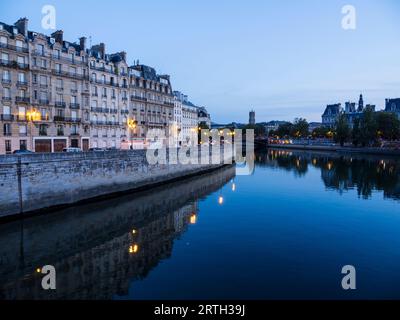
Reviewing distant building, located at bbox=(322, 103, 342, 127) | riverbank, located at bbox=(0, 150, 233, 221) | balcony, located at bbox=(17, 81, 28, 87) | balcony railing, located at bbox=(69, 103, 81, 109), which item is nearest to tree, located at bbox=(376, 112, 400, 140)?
riverbank, located at bbox=(0, 150, 233, 221)

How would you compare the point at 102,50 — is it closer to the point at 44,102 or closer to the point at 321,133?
the point at 44,102

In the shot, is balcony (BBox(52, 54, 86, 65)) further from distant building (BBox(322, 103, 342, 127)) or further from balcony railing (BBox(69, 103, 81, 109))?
distant building (BBox(322, 103, 342, 127))

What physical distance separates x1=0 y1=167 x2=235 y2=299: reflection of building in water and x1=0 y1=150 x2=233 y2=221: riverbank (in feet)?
4.11

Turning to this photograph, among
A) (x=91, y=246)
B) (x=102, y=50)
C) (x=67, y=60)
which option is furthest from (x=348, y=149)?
(x=91, y=246)

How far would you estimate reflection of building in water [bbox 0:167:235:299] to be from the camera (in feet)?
44.5

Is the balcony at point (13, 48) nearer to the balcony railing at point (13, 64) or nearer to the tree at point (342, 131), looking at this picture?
the balcony railing at point (13, 64)

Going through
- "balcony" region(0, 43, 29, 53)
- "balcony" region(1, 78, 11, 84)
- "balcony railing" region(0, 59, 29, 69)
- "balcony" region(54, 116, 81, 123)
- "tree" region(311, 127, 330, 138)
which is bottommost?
"balcony" region(54, 116, 81, 123)

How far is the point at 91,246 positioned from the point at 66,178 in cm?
918

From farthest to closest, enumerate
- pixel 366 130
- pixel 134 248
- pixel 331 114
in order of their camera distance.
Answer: pixel 331 114 → pixel 366 130 → pixel 134 248

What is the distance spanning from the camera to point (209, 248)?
17.7m

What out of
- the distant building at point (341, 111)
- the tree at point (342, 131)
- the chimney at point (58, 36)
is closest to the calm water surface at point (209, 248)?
the chimney at point (58, 36)

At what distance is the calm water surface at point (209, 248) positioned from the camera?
13172 mm
